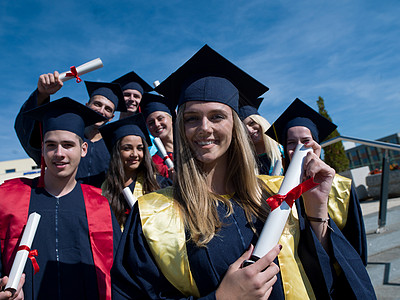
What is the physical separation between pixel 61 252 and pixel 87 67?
1838 millimetres

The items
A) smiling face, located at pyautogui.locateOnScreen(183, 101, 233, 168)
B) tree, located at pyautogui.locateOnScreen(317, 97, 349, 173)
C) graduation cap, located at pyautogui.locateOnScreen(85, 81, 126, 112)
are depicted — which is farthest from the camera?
tree, located at pyautogui.locateOnScreen(317, 97, 349, 173)

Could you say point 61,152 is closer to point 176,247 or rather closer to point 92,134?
point 176,247

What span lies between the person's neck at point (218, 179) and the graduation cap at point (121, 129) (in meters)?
2.34

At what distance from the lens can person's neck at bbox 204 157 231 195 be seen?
6.39 feet

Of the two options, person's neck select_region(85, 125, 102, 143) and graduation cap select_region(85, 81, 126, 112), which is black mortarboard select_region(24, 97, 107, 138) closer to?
person's neck select_region(85, 125, 102, 143)

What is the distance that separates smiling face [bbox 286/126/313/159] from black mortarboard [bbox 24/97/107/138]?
2034mm

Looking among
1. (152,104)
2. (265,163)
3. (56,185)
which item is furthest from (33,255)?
(152,104)

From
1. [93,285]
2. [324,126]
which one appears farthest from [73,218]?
[324,126]

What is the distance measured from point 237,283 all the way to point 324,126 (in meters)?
2.28

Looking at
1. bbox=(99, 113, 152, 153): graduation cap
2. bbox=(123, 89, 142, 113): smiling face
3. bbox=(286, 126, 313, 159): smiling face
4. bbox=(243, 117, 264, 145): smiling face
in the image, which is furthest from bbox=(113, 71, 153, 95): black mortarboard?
bbox=(286, 126, 313, 159): smiling face

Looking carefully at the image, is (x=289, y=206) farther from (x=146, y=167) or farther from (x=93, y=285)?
(x=146, y=167)

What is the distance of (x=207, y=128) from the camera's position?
177 cm

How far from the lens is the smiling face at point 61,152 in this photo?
9.26ft

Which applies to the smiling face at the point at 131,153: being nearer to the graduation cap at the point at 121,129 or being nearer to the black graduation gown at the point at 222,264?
the graduation cap at the point at 121,129
